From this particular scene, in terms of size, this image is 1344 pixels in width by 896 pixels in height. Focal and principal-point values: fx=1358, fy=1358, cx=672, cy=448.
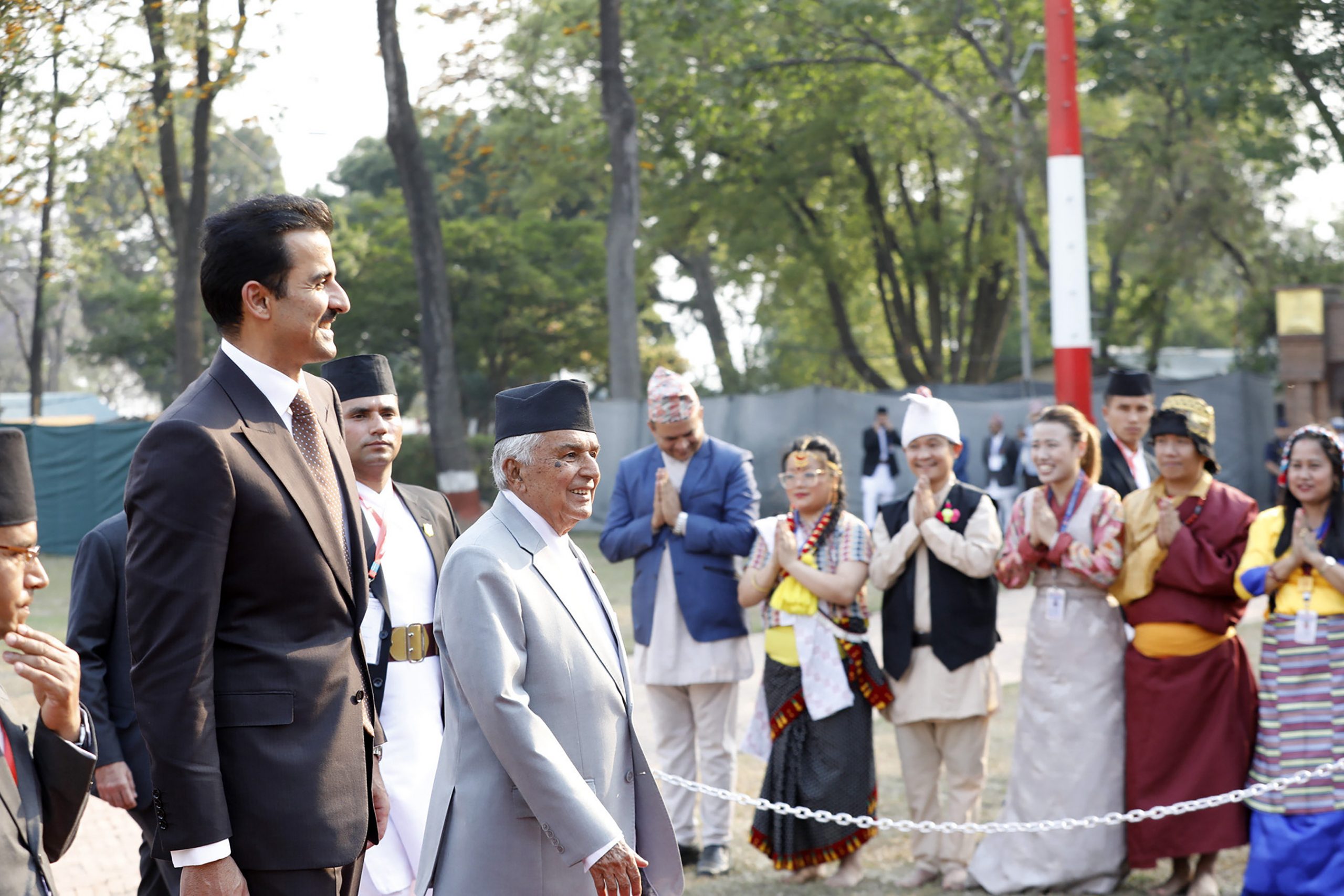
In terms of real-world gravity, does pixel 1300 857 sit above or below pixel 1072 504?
below

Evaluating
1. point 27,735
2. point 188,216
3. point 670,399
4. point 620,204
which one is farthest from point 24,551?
point 620,204

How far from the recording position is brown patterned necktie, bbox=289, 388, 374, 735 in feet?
9.29

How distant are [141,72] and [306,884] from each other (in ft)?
31.3

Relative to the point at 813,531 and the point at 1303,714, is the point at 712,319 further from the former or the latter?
the point at 1303,714

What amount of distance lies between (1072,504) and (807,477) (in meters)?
1.14

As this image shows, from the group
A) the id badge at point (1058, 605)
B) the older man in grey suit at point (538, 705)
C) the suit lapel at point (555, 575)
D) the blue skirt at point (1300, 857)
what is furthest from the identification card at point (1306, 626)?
the suit lapel at point (555, 575)

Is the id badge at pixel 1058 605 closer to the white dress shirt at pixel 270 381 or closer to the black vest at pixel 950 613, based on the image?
the black vest at pixel 950 613

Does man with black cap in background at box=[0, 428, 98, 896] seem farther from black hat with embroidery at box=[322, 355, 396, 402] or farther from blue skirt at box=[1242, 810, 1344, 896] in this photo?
blue skirt at box=[1242, 810, 1344, 896]

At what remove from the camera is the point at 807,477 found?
19.9 ft

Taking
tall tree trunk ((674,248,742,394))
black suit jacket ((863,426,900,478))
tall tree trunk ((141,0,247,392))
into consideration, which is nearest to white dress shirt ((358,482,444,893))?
tall tree trunk ((141,0,247,392))

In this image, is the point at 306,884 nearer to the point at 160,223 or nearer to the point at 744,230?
the point at 744,230

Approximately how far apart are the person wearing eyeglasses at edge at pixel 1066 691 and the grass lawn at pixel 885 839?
11.1 inches

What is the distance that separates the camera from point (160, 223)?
40.6 metres

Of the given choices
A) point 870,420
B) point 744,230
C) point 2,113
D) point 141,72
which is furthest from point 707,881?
point 744,230
